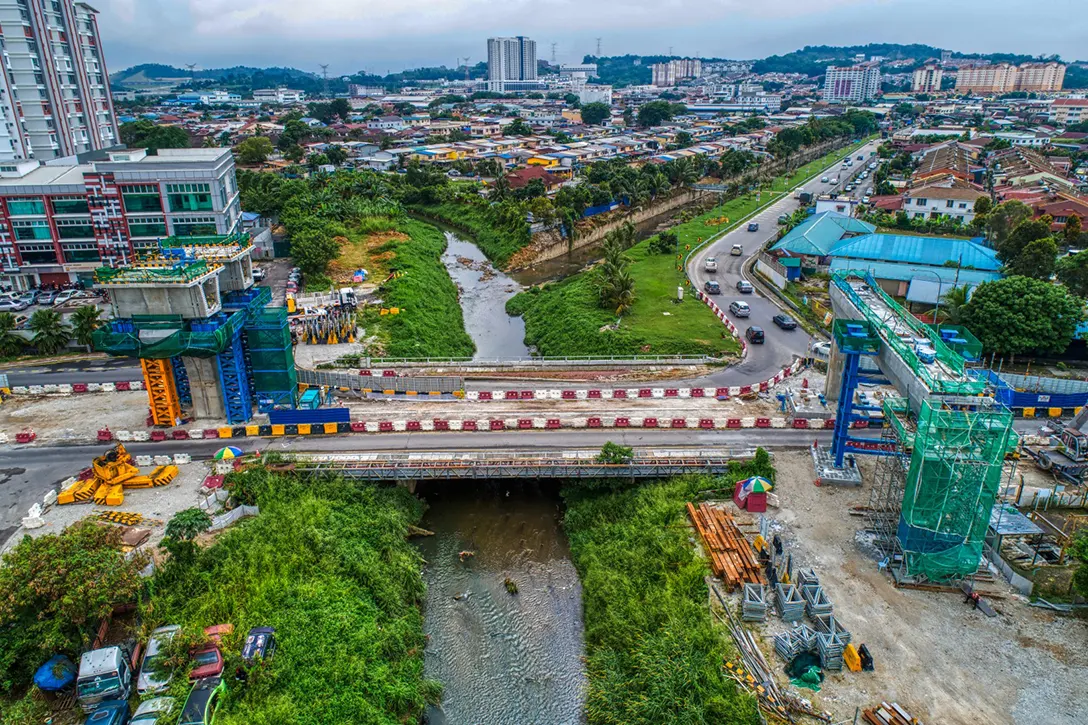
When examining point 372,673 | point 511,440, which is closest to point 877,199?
point 511,440

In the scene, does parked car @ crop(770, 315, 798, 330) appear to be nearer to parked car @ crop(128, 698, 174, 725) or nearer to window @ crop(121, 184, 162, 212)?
parked car @ crop(128, 698, 174, 725)

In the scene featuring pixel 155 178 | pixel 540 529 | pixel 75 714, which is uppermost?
pixel 155 178

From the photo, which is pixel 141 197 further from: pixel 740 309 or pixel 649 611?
pixel 649 611

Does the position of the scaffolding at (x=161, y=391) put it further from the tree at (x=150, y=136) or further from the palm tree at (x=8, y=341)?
the tree at (x=150, y=136)

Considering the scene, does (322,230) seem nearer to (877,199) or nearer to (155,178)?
(155,178)

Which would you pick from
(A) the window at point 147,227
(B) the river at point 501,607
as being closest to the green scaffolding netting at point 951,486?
(B) the river at point 501,607

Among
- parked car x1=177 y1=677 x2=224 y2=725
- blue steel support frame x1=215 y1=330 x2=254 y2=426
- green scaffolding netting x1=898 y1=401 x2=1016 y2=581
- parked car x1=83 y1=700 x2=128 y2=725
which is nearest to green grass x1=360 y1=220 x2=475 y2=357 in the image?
blue steel support frame x1=215 y1=330 x2=254 y2=426
